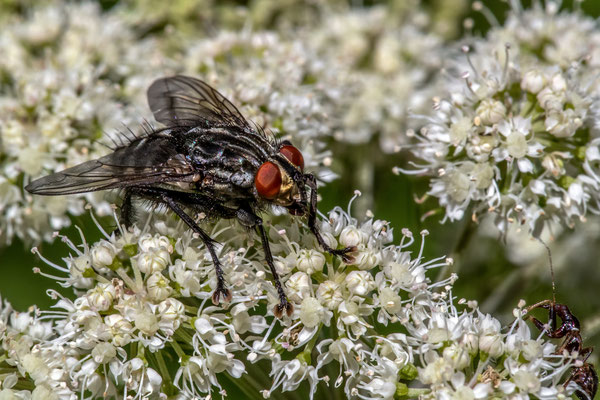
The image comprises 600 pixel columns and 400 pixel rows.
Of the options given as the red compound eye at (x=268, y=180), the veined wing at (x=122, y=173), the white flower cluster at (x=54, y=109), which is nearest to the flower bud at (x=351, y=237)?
the red compound eye at (x=268, y=180)

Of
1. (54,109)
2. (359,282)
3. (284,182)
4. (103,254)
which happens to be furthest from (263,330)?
(54,109)

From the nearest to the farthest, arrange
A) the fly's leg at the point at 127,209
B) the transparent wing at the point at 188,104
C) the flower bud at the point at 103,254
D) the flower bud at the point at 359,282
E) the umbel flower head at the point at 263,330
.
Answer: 1. the umbel flower head at the point at 263,330
2. the flower bud at the point at 359,282
3. the flower bud at the point at 103,254
4. the fly's leg at the point at 127,209
5. the transparent wing at the point at 188,104

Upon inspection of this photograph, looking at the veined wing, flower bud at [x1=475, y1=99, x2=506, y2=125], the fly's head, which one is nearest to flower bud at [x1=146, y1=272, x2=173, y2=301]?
the veined wing

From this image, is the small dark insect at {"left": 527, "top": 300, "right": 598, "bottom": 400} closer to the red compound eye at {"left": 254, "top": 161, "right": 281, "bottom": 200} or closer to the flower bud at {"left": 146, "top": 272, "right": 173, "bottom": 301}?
the red compound eye at {"left": 254, "top": 161, "right": 281, "bottom": 200}

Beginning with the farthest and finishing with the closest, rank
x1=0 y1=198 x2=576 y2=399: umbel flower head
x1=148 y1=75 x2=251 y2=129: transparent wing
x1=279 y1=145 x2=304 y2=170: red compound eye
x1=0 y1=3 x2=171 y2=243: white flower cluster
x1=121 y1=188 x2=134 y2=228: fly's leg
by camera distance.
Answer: x1=0 y1=3 x2=171 y2=243: white flower cluster, x1=148 y1=75 x2=251 y2=129: transparent wing, x1=121 y1=188 x2=134 y2=228: fly's leg, x1=279 y1=145 x2=304 y2=170: red compound eye, x1=0 y1=198 x2=576 y2=399: umbel flower head

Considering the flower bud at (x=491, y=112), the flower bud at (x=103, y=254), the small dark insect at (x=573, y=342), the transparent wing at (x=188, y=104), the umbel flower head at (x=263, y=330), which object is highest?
the transparent wing at (x=188, y=104)

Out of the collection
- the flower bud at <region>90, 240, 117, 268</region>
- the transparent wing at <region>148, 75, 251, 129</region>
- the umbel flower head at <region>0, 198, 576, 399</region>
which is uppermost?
the transparent wing at <region>148, 75, 251, 129</region>

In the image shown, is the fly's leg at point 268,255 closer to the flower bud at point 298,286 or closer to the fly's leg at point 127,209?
the flower bud at point 298,286
